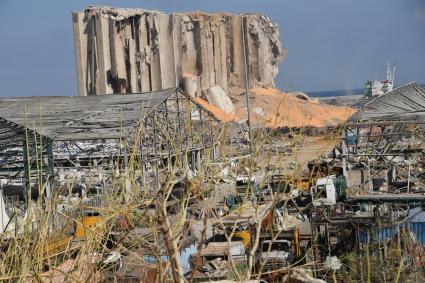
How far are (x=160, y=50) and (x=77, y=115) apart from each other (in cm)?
3842

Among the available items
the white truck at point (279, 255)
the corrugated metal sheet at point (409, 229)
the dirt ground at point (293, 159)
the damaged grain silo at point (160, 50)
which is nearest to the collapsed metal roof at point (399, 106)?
the corrugated metal sheet at point (409, 229)

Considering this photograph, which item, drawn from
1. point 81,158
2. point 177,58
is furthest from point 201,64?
point 81,158

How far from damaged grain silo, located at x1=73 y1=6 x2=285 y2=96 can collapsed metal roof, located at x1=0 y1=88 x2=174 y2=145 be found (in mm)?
21289

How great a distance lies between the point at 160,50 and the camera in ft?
195

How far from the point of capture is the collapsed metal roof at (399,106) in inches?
683

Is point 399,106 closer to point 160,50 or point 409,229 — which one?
point 409,229

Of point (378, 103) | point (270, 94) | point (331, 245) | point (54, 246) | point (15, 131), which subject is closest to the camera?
point (54, 246)

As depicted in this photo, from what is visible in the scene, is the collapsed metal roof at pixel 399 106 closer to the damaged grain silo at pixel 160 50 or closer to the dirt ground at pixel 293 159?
the dirt ground at pixel 293 159

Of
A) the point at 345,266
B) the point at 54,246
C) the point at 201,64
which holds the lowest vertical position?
the point at 345,266

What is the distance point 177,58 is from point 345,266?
5489 centimetres

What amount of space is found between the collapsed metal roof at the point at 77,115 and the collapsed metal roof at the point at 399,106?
5.94m

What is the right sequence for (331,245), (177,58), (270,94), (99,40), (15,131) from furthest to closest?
(270,94), (177,58), (99,40), (15,131), (331,245)

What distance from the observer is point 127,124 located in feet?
65.3

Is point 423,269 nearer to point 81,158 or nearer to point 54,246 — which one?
point 54,246
